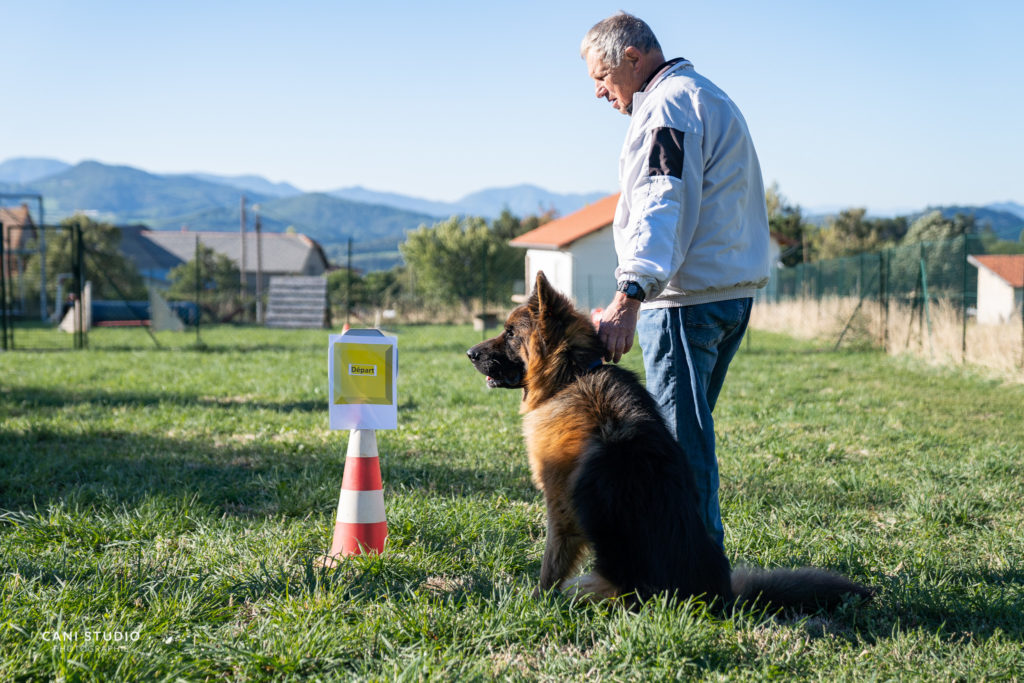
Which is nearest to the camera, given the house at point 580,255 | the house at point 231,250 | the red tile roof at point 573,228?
the house at point 580,255

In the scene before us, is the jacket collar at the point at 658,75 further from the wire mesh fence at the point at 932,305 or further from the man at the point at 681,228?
the wire mesh fence at the point at 932,305

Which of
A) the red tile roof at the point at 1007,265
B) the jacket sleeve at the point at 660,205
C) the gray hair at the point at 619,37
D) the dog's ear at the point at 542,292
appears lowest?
the dog's ear at the point at 542,292

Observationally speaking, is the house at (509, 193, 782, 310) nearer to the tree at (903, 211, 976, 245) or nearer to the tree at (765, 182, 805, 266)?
the tree at (765, 182, 805, 266)

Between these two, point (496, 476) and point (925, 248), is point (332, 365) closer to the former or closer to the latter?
point (496, 476)

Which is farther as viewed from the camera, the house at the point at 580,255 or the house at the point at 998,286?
the house at the point at 580,255

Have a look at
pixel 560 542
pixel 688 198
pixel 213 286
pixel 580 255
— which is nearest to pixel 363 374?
pixel 560 542

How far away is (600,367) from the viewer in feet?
9.49

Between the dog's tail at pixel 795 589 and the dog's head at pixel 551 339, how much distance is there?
1.10m

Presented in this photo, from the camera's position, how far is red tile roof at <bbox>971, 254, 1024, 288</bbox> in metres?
10.9

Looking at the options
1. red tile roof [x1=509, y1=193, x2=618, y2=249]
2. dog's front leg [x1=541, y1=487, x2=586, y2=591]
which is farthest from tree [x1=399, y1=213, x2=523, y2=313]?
dog's front leg [x1=541, y1=487, x2=586, y2=591]

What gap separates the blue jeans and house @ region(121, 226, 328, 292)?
66599mm

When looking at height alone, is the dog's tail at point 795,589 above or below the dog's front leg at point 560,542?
below

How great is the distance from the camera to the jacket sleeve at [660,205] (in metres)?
2.67

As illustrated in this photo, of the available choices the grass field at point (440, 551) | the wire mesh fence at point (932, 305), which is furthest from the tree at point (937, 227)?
the grass field at point (440, 551)
